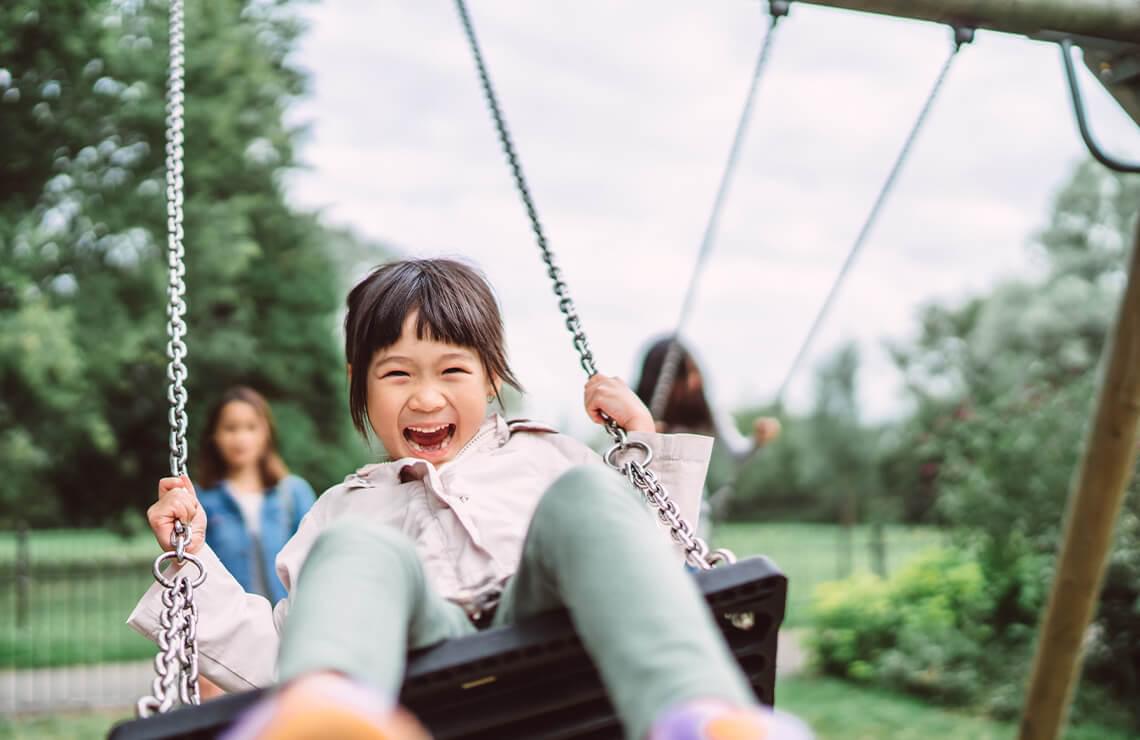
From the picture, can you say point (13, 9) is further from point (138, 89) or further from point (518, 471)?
point (518, 471)

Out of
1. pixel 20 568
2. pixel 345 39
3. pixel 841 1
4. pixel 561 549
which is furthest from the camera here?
pixel 345 39

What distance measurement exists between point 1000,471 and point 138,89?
230 inches

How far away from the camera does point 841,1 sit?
7.51 ft

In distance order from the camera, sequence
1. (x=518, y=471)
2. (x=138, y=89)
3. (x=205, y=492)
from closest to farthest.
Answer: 1. (x=518, y=471)
2. (x=205, y=492)
3. (x=138, y=89)

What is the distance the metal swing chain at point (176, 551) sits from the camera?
147cm

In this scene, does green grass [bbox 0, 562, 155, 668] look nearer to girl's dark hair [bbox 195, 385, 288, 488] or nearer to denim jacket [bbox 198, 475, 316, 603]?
girl's dark hair [bbox 195, 385, 288, 488]

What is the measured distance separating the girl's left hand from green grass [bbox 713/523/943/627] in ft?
20.6

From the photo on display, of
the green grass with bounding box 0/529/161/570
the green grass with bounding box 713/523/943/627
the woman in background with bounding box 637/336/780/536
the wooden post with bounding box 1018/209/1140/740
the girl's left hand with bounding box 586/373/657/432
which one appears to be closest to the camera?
the girl's left hand with bounding box 586/373/657/432

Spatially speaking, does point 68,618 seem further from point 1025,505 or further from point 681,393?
point 681,393

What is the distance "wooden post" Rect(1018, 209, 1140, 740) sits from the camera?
2.94 meters

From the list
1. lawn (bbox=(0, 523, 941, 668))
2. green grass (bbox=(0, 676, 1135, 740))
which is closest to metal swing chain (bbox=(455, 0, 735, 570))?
green grass (bbox=(0, 676, 1135, 740))

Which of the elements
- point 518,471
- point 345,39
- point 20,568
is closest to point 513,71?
point 518,471

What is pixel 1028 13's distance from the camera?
7.86 feet

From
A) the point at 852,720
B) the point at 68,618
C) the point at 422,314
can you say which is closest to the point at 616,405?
the point at 422,314
